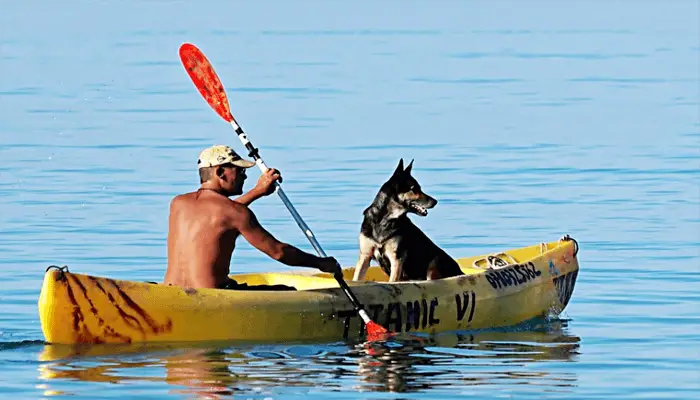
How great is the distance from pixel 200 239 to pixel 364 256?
2.52 metres

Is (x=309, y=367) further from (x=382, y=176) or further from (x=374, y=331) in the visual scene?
(x=382, y=176)

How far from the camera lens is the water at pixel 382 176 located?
12273mm

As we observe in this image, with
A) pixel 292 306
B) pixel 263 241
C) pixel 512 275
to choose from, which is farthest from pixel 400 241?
pixel 263 241

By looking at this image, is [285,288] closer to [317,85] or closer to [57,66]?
[317,85]

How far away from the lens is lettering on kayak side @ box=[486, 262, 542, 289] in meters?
14.7

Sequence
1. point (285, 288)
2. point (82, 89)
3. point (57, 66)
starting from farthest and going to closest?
point (57, 66) → point (82, 89) → point (285, 288)

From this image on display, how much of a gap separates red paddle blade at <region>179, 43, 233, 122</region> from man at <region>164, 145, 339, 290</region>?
2356mm

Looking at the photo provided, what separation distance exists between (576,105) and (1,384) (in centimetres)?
2494

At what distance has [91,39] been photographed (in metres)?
56.1

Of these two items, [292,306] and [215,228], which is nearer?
[215,228]

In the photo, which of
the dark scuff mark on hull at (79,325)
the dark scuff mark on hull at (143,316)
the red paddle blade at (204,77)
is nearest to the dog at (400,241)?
the red paddle blade at (204,77)

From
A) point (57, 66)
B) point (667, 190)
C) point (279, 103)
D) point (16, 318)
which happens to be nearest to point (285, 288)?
point (16, 318)

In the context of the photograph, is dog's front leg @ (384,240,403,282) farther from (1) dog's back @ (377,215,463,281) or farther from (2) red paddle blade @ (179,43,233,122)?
(2) red paddle blade @ (179,43,233,122)

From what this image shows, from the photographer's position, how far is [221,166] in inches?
510
